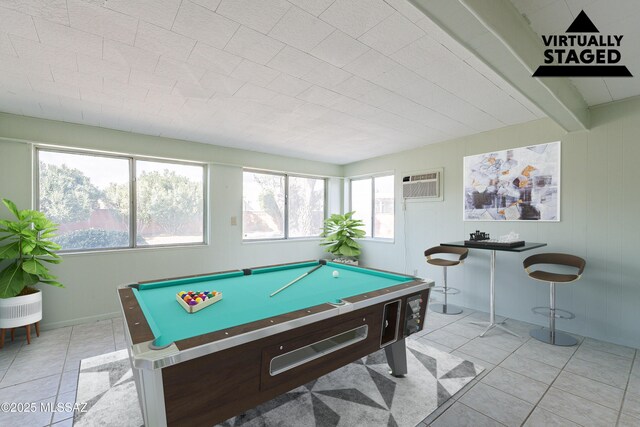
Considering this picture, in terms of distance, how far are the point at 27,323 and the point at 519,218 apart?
5.73 meters

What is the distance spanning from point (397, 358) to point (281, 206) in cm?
384

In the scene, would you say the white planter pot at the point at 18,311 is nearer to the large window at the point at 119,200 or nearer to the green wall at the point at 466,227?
the green wall at the point at 466,227

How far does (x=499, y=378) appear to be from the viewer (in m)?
2.38

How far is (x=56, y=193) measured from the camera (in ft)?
11.6

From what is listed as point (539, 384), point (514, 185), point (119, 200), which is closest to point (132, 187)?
point (119, 200)

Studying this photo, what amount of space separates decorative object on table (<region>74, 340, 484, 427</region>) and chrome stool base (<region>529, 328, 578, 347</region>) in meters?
1.15

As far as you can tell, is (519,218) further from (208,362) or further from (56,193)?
(56,193)

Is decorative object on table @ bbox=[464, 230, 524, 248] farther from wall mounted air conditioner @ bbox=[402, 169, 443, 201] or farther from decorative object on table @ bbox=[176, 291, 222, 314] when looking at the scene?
decorative object on table @ bbox=[176, 291, 222, 314]

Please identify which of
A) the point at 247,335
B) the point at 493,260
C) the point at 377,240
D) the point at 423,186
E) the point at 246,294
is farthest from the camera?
the point at 377,240

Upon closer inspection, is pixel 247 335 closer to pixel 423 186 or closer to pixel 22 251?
pixel 22 251

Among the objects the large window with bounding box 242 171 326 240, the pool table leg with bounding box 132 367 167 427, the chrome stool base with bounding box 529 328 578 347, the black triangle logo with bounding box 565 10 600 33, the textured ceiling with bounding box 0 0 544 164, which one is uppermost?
the black triangle logo with bounding box 565 10 600 33

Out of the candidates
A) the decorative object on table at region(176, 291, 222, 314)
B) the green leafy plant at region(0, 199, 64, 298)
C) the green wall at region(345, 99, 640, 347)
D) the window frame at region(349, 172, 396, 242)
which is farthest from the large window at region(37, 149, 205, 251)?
the green wall at region(345, 99, 640, 347)

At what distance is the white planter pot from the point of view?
111 inches

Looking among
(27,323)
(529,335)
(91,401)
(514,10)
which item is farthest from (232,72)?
(529,335)
